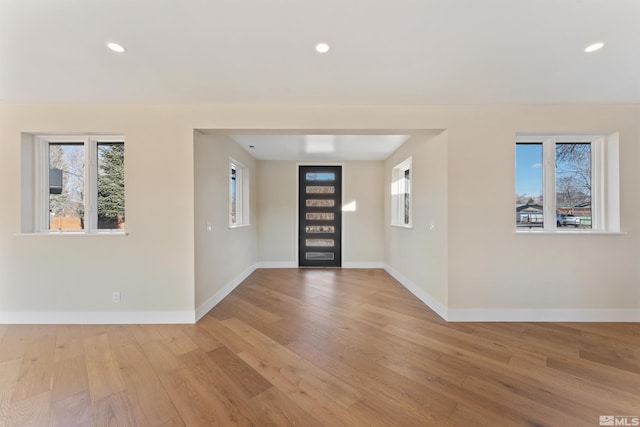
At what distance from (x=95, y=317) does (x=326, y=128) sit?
3.28m

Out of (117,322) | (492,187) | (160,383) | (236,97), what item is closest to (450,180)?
(492,187)

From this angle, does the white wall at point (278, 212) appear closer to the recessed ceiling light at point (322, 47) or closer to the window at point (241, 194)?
the window at point (241, 194)

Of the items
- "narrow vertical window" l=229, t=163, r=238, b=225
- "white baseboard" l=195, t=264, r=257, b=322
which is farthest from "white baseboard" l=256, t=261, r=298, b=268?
"narrow vertical window" l=229, t=163, r=238, b=225

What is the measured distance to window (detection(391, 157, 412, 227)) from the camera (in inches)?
168

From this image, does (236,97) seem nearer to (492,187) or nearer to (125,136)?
(125,136)

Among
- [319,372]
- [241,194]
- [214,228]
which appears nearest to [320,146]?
[241,194]

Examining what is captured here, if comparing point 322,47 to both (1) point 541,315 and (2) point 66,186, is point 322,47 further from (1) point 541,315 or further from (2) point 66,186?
(1) point 541,315

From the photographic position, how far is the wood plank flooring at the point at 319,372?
4.69 ft

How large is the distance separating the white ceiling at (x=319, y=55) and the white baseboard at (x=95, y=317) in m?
2.30

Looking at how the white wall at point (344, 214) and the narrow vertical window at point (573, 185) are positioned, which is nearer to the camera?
the narrow vertical window at point (573, 185)

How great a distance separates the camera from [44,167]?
9.00 ft

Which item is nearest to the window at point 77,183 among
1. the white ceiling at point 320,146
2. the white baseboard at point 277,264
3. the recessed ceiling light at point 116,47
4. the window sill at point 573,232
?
the recessed ceiling light at point 116,47

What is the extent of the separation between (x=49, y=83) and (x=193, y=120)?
46.8 inches

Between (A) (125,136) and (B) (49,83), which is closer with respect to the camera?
(B) (49,83)
